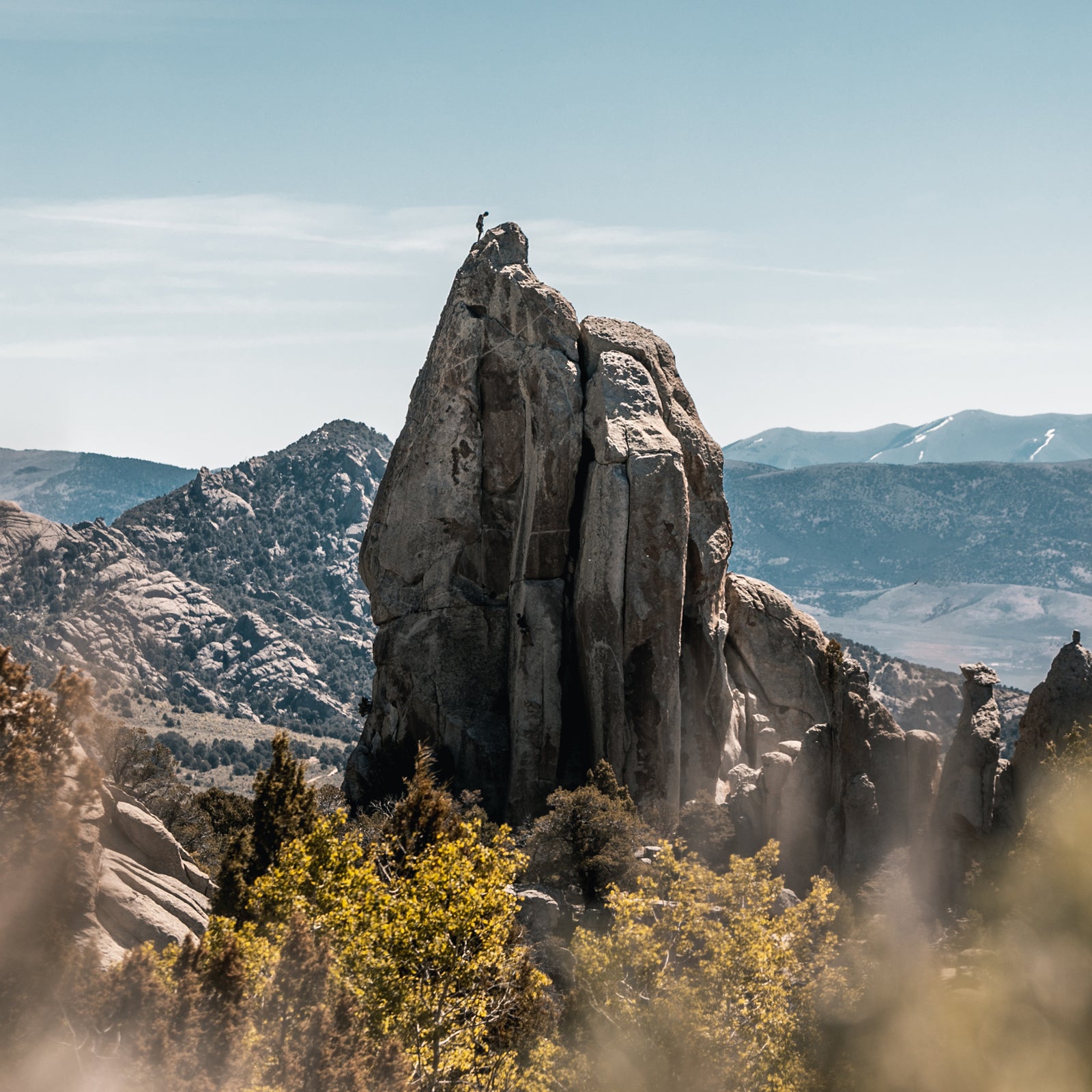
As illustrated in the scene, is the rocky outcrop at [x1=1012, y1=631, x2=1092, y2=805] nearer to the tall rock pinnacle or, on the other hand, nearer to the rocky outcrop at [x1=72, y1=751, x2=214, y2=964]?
the tall rock pinnacle

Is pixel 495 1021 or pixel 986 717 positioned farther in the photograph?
pixel 986 717

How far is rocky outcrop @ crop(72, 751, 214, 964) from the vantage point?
27.5 metres

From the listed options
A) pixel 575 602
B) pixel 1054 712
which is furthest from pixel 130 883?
pixel 575 602

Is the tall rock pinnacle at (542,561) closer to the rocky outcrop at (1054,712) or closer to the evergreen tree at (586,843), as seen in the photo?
the evergreen tree at (586,843)

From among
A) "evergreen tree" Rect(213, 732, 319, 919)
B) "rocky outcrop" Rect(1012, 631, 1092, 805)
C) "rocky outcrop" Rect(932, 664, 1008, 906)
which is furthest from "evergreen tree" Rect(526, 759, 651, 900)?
"rocky outcrop" Rect(1012, 631, 1092, 805)

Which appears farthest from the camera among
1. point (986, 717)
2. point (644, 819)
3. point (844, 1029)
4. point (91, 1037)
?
point (644, 819)

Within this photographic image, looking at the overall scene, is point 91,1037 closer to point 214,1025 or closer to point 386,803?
point 214,1025

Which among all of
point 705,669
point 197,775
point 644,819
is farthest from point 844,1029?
point 197,775

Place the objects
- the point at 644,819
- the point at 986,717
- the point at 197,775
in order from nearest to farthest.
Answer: the point at 986,717 → the point at 644,819 → the point at 197,775

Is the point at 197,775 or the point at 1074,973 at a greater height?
the point at 1074,973

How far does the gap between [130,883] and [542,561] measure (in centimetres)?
3736

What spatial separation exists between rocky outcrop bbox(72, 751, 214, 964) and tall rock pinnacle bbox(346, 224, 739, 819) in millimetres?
26973

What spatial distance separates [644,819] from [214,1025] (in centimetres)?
3494

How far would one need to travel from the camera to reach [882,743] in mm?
50781
